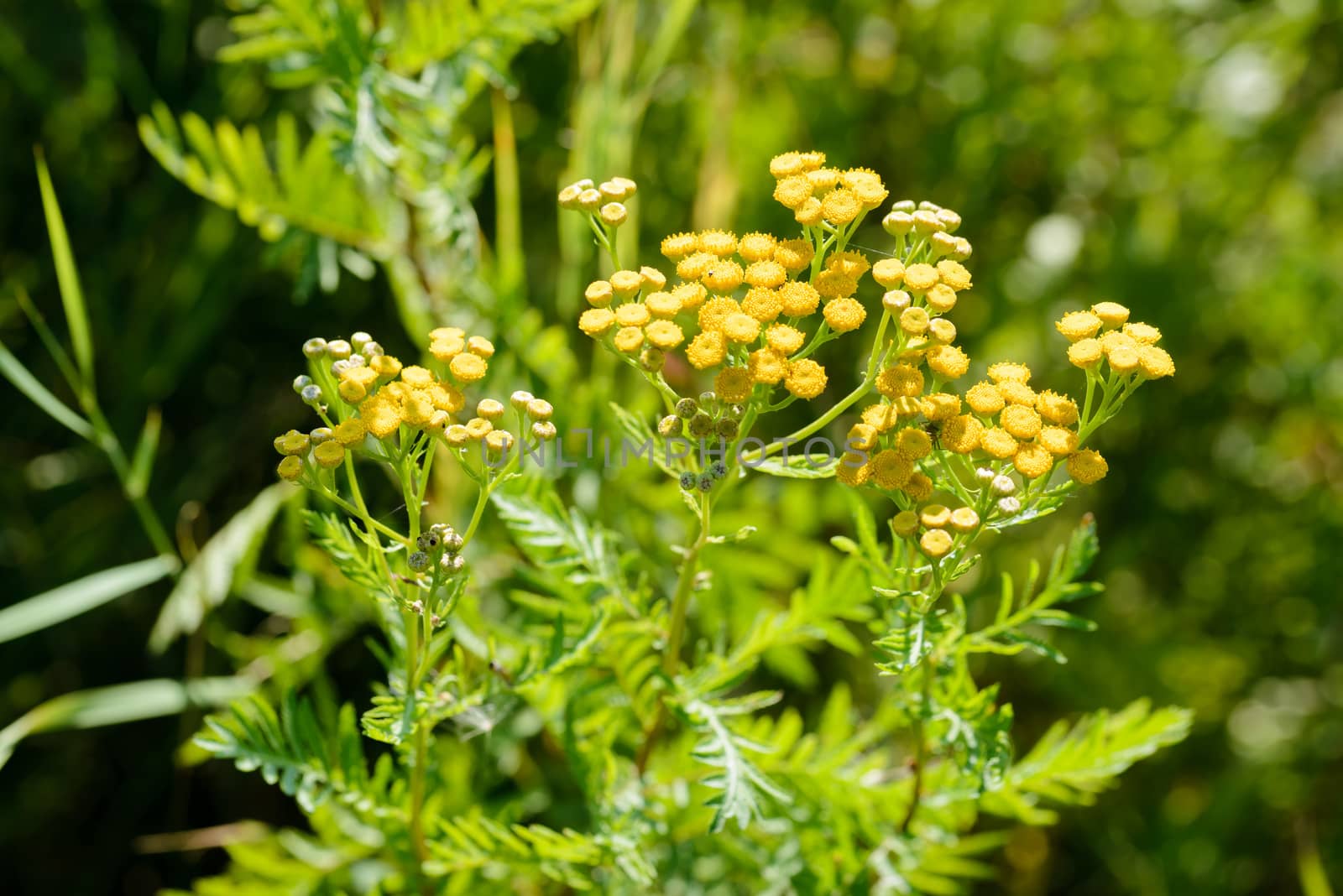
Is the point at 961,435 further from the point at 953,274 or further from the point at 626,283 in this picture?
the point at 626,283

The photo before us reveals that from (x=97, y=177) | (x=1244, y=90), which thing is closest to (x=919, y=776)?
(x=97, y=177)

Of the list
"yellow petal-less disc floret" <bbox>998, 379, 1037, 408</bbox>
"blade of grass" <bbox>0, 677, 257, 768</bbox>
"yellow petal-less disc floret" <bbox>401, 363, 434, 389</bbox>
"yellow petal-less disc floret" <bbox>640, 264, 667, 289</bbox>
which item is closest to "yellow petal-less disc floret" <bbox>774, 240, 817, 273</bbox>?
"yellow petal-less disc floret" <bbox>640, 264, 667, 289</bbox>

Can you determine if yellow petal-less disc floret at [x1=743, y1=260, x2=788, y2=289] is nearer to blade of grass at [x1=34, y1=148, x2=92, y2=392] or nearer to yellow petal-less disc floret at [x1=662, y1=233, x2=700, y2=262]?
yellow petal-less disc floret at [x1=662, y1=233, x2=700, y2=262]

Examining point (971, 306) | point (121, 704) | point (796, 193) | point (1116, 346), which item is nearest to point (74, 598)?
point (121, 704)

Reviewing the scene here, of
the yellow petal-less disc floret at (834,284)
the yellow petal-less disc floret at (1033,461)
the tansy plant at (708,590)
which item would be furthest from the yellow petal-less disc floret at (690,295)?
the yellow petal-less disc floret at (1033,461)

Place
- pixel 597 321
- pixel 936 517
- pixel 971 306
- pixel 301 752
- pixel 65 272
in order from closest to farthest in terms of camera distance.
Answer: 1. pixel 936 517
2. pixel 597 321
3. pixel 301 752
4. pixel 65 272
5. pixel 971 306

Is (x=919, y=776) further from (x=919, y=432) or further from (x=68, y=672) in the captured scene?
(x=68, y=672)

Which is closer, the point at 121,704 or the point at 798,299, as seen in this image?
the point at 798,299
